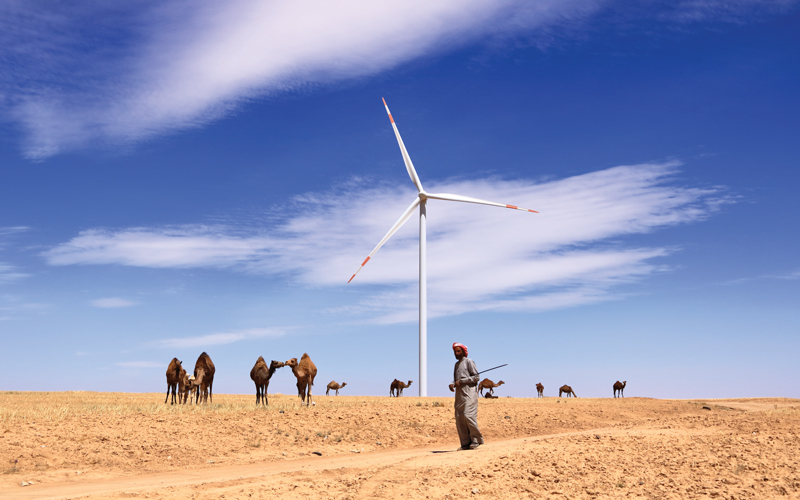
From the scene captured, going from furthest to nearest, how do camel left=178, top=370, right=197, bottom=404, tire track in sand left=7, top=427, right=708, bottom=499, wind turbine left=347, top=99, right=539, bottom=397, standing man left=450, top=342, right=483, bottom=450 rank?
wind turbine left=347, top=99, right=539, bottom=397 → camel left=178, top=370, right=197, bottom=404 → standing man left=450, top=342, right=483, bottom=450 → tire track in sand left=7, top=427, right=708, bottom=499

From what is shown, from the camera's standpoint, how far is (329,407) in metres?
26.5

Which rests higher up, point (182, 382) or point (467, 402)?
point (182, 382)

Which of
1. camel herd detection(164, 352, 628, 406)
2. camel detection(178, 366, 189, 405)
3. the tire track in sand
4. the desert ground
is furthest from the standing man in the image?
camel detection(178, 366, 189, 405)

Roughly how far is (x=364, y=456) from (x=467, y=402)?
399 cm

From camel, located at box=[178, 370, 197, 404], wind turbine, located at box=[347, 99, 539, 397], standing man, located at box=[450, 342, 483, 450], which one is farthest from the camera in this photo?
wind turbine, located at box=[347, 99, 539, 397]

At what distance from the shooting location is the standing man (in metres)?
Answer: 16.9

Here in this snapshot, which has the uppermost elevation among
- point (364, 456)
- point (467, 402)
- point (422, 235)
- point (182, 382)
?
point (422, 235)

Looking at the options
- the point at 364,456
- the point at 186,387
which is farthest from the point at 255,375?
the point at 364,456

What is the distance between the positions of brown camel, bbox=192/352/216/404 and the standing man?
16.0m

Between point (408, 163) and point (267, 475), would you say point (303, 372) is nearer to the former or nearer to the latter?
point (267, 475)

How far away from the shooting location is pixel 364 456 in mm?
18672

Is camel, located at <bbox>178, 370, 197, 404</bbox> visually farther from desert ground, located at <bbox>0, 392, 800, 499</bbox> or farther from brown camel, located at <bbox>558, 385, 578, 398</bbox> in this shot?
brown camel, located at <bbox>558, 385, 578, 398</bbox>

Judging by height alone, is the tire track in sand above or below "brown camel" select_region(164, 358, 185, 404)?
below

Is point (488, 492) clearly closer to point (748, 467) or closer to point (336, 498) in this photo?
point (336, 498)
